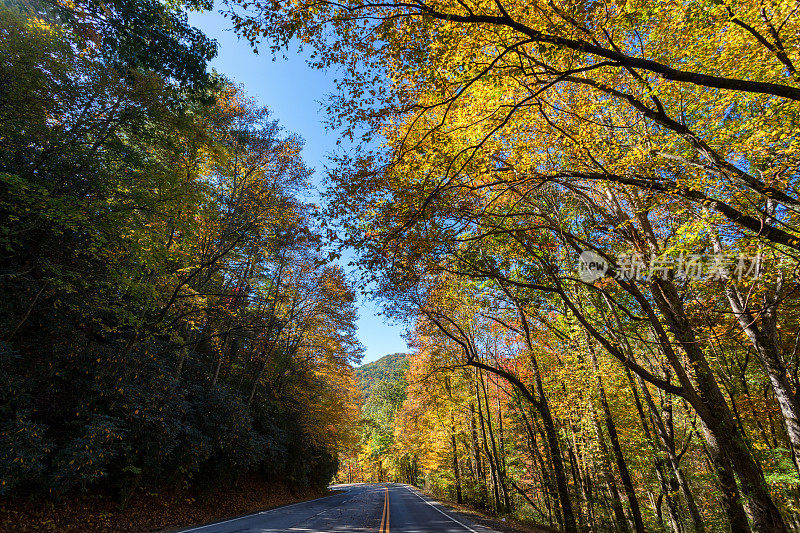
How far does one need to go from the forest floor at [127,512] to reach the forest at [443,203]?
444mm

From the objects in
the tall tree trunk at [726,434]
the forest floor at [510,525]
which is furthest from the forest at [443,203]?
the forest floor at [510,525]

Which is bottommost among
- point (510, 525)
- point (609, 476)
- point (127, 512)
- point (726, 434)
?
point (510, 525)

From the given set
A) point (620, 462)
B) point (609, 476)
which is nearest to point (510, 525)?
point (620, 462)

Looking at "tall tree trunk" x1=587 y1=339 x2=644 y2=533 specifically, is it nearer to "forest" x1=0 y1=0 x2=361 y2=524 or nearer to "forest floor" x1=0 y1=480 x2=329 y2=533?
"forest" x1=0 y1=0 x2=361 y2=524

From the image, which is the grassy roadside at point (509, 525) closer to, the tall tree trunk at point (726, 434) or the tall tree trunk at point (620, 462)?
the tall tree trunk at point (620, 462)

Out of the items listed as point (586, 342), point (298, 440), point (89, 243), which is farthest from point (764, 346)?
point (298, 440)

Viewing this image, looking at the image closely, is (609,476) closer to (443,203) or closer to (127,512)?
(443,203)

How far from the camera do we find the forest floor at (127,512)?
7.06m

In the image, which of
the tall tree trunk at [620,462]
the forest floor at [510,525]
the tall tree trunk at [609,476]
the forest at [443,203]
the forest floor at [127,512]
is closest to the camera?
the forest at [443,203]

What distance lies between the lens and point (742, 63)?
607cm

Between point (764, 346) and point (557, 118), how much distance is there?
7501 mm

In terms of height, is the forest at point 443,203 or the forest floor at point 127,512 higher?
the forest at point 443,203

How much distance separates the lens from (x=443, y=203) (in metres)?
6.91

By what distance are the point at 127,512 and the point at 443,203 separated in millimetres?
12615
